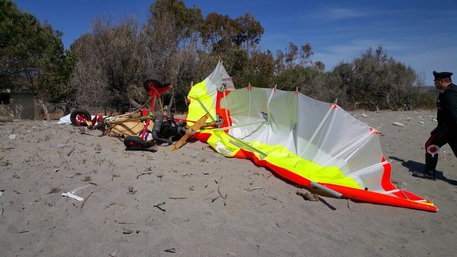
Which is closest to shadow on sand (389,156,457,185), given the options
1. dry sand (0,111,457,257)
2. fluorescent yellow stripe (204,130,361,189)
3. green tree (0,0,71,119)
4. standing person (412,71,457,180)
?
dry sand (0,111,457,257)

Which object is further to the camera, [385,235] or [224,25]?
[224,25]

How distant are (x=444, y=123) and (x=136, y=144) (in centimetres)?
539

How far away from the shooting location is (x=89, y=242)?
8.95ft

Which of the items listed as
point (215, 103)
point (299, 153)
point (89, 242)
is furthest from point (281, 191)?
point (215, 103)

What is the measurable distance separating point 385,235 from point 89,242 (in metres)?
2.93

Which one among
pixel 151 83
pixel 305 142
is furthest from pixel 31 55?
pixel 305 142

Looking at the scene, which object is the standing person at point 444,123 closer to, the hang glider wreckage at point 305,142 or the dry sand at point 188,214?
the dry sand at point 188,214

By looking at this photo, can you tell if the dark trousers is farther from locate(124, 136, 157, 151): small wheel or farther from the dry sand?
locate(124, 136, 157, 151): small wheel

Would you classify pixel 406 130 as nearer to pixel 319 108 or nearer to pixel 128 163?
pixel 319 108

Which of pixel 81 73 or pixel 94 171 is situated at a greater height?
pixel 81 73

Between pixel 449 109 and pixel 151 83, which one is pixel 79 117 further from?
pixel 449 109

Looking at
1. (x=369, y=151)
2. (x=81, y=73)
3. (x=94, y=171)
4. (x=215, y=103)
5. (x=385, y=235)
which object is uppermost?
(x=81, y=73)

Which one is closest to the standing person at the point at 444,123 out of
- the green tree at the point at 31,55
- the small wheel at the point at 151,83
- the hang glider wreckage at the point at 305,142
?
the hang glider wreckage at the point at 305,142

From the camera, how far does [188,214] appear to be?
129 inches
